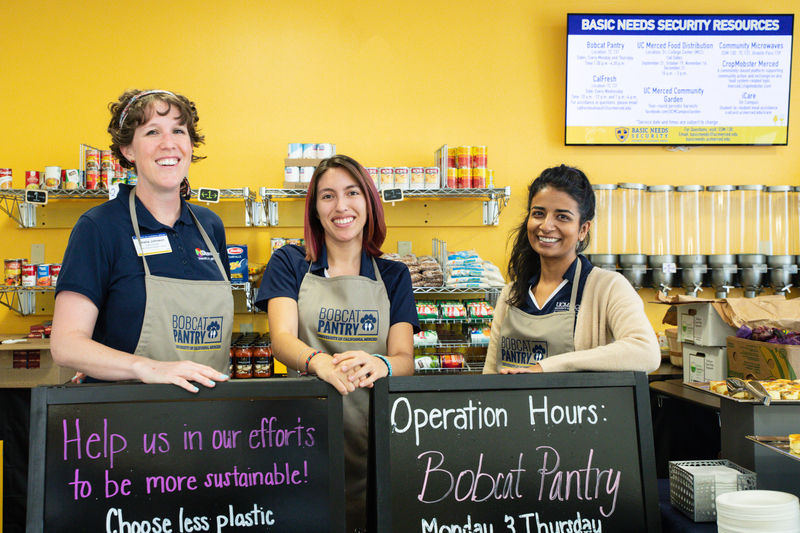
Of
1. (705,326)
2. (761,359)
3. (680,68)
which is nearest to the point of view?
(761,359)

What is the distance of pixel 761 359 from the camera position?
2732 mm

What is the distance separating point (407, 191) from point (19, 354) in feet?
7.80

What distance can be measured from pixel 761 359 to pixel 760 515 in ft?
5.71

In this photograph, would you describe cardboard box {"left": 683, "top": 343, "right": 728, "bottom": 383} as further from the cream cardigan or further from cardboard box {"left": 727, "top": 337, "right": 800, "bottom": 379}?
the cream cardigan

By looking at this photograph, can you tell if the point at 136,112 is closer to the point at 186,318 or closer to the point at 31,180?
the point at 186,318

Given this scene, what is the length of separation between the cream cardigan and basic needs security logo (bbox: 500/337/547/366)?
118mm

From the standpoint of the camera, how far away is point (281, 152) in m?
4.35

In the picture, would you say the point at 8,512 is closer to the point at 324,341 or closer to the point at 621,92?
the point at 324,341

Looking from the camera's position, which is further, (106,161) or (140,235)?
(106,161)

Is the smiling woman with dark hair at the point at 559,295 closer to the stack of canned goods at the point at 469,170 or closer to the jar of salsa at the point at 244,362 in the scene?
the stack of canned goods at the point at 469,170

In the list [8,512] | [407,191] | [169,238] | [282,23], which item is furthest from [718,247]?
[8,512]

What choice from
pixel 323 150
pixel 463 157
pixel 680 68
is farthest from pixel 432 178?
pixel 680 68

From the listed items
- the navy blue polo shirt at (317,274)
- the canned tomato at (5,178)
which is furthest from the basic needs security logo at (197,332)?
the canned tomato at (5,178)

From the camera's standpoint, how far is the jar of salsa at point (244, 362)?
376 centimetres
